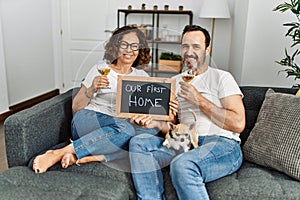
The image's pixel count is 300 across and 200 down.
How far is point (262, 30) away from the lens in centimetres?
266

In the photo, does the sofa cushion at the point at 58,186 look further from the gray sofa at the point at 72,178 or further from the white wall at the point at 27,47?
the white wall at the point at 27,47

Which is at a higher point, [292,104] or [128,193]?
[292,104]

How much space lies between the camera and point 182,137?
1.52 m

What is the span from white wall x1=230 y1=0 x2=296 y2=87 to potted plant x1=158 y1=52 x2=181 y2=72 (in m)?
1.35

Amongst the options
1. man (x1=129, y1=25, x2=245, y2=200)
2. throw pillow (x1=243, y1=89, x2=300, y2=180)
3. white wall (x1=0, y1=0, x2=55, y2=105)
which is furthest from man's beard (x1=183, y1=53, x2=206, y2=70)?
white wall (x1=0, y1=0, x2=55, y2=105)

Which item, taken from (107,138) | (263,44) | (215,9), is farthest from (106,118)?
(215,9)

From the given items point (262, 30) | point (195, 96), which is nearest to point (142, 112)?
point (195, 96)

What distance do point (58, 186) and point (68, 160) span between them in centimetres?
18

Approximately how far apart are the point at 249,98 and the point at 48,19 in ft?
10.6

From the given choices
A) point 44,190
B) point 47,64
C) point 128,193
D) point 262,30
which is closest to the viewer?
point 44,190

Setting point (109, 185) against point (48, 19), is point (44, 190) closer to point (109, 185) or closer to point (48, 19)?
point (109, 185)

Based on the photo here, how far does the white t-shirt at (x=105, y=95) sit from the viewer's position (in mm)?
1604

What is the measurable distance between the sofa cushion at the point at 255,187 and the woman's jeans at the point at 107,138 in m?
0.41

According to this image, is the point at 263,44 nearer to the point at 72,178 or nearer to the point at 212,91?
the point at 212,91
